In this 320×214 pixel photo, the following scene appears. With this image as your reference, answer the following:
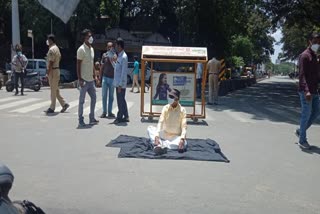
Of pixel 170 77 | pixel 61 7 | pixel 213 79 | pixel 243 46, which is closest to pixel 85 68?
pixel 170 77

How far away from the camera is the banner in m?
2.47

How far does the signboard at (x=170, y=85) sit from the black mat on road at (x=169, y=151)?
334 centimetres

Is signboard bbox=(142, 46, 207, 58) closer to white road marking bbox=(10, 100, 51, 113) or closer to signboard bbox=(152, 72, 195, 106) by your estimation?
signboard bbox=(152, 72, 195, 106)

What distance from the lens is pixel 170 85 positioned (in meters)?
11.9

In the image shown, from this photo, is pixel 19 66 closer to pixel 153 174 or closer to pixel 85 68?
pixel 85 68

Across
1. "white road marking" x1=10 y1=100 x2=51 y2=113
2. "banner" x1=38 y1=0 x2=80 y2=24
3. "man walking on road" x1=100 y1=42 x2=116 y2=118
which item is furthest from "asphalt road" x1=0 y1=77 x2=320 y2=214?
"white road marking" x1=10 y1=100 x2=51 y2=113

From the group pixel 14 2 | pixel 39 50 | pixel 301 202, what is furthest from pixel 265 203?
pixel 39 50

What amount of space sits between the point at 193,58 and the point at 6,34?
35.1m

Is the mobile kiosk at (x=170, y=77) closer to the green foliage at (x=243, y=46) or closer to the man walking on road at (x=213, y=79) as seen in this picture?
the man walking on road at (x=213, y=79)

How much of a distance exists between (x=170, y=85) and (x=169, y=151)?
4.52 m

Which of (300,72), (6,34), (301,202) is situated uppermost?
(6,34)

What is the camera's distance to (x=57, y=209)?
15.6 feet

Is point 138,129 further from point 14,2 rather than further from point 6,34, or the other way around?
point 6,34

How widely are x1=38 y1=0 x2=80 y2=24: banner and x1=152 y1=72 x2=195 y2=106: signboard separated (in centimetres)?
A: 921
